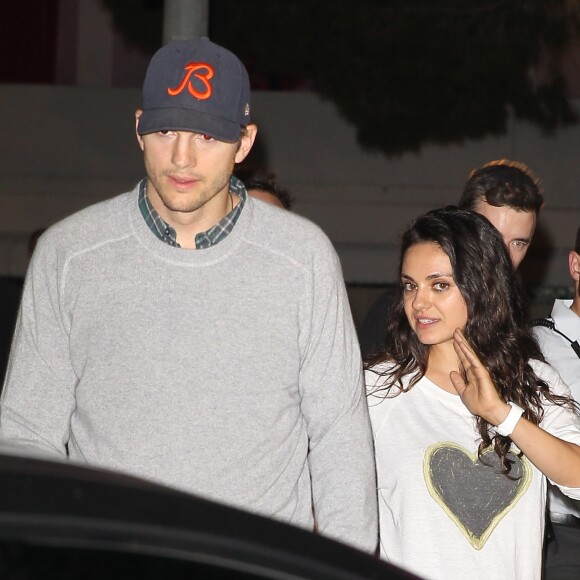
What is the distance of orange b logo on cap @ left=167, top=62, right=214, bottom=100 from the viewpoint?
322 centimetres

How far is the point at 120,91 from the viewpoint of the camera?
15391 millimetres

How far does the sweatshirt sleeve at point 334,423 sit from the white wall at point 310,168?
11305 millimetres

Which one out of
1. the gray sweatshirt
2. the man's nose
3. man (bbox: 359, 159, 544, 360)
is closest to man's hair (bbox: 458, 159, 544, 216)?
man (bbox: 359, 159, 544, 360)

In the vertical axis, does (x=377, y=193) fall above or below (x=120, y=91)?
below

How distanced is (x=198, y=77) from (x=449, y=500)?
4.67 feet

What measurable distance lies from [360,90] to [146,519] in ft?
43.1

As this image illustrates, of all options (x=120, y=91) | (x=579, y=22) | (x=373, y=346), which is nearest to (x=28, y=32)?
(x=120, y=91)

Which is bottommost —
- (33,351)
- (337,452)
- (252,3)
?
(337,452)

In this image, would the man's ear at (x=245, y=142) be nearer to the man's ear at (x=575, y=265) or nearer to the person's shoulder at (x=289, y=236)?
the person's shoulder at (x=289, y=236)

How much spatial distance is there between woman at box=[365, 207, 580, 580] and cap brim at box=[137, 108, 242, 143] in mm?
989

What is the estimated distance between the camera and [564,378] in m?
4.61

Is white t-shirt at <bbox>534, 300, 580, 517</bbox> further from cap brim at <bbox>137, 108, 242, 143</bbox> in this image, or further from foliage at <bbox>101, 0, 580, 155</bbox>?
foliage at <bbox>101, 0, 580, 155</bbox>

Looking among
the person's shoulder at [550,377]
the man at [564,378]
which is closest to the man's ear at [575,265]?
the man at [564,378]

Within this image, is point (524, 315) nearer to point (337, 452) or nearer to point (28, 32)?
point (337, 452)
